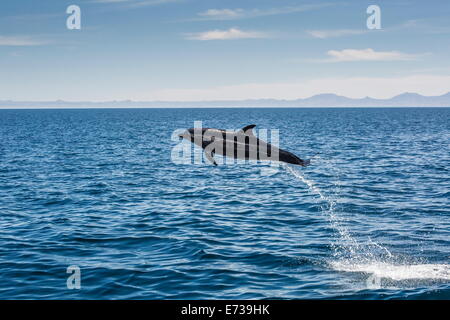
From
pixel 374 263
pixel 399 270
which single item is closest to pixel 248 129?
pixel 399 270

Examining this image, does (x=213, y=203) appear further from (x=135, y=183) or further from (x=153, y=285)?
(x=153, y=285)

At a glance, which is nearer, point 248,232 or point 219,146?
point 219,146

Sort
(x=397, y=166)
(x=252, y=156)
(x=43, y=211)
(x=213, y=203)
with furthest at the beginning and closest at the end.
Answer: (x=397, y=166) < (x=213, y=203) < (x=43, y=211) < (x=252, y=156)

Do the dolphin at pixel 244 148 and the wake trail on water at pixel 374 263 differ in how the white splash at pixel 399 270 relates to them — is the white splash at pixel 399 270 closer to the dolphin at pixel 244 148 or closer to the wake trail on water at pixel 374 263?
the wake trail on water at pixel 374 263

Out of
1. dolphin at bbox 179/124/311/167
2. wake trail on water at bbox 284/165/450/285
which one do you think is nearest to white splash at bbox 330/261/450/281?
wake trail on water at bbox 284/165/450/285

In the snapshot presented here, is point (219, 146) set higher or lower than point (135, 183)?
higher

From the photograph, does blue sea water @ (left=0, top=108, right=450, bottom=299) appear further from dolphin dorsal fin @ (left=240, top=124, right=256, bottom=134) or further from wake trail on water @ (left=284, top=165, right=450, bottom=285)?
dolphin dorsal fin @ (left=240, top=124, right=256, bottom=134)

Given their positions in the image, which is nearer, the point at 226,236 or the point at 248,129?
the point at 248,129

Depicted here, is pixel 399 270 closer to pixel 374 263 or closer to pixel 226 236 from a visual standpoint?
pixel 374 263

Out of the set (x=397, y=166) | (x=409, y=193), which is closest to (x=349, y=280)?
(x=409, y=193)

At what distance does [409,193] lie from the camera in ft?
117

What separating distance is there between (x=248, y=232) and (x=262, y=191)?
1236cm

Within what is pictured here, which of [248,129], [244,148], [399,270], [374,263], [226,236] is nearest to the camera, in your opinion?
[244,148]
